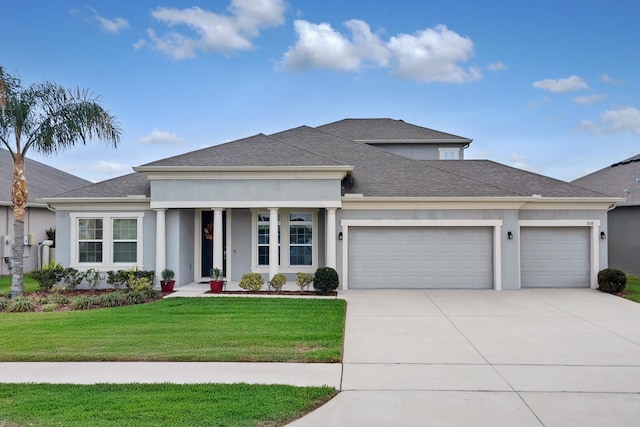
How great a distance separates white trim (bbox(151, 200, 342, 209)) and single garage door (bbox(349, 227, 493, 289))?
1.50 m

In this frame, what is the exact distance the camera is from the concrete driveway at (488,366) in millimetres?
5000

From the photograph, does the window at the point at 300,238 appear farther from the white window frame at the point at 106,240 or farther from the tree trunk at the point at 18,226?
the tree trunk at the point at 18,226

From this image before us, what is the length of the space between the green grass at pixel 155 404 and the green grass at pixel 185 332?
1343 millimetres

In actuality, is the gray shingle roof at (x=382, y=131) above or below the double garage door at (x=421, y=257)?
above

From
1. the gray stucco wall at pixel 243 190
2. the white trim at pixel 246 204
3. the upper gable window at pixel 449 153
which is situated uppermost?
the upper gable window at pixel 449 153

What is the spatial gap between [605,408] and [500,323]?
4.80 metres

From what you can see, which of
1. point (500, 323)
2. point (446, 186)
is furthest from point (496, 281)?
point (500, 323)

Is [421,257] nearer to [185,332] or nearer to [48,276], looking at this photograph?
[185,332]

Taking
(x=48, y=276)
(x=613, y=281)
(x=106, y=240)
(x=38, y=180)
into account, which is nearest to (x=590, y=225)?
(x=613, y=281)

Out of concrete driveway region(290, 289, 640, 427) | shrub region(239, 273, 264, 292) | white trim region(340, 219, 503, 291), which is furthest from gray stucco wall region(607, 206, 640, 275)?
shrub region(239, 273, 264, 292)

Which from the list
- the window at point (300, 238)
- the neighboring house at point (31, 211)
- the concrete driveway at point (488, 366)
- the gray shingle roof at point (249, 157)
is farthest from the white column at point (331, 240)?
the neighboring house at point (31, 211)

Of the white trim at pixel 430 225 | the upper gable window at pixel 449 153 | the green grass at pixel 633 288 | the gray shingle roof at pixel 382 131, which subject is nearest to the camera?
the green grass at pixel 633 288

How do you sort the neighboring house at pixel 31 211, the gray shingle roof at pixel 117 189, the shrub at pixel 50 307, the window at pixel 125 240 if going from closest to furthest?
the shrub at pixel 50 307 < the window at pixel 125 240 < the gray shingle roof at pixel 117 189 < the neighboring house at pixel 31 211

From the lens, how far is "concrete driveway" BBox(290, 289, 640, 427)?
500 cm
